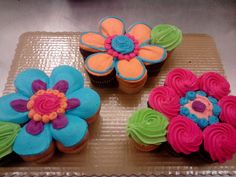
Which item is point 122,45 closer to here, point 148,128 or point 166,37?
point 166,37

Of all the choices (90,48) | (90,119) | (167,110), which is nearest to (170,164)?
(167,110)

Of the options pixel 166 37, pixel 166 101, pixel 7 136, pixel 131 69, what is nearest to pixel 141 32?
pixel 166 37

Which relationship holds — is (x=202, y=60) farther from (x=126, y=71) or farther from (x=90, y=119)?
(x=90, y=119)

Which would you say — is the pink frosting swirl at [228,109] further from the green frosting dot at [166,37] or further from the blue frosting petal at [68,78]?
the blue frosting petal at [68,78]

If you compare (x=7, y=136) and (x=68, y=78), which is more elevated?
(x=68, y=78)

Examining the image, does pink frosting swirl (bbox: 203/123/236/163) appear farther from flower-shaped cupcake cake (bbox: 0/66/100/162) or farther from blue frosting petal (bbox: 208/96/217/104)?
flower-shaped cupcake cake (bbox: 0/66/100/162)

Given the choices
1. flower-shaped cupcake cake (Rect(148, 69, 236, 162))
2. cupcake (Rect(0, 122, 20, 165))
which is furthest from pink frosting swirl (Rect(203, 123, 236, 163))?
cupcake (Rect(0, 122, 20, 165))

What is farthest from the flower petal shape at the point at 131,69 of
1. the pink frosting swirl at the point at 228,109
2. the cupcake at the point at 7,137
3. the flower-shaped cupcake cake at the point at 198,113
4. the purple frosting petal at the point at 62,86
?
the cupcake at the point at 7,137
